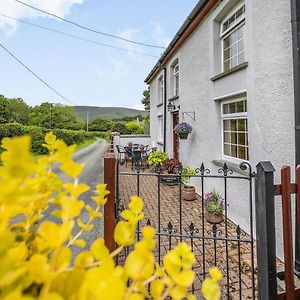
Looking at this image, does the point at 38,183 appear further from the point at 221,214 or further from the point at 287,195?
the point at 221,214

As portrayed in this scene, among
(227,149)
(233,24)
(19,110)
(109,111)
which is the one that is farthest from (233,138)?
(109,111)

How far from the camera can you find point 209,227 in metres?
4.52

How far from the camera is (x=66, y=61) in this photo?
1972 cm

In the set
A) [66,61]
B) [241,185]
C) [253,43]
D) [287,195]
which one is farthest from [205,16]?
[66,61]

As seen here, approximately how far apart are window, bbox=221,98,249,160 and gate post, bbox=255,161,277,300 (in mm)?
2768

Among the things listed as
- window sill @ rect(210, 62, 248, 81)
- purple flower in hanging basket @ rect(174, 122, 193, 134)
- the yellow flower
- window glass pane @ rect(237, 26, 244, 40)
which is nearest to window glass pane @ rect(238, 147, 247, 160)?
window sill @ rect(210, 62, 248, 81)

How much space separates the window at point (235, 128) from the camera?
15.7ft

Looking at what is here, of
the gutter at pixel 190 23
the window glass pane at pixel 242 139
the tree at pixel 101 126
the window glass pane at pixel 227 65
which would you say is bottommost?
the window glass pane at pixel 242 139

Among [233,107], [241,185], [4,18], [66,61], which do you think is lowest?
[241,185]

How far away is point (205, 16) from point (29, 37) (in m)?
10.8

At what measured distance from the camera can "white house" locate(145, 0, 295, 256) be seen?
11.3 ft

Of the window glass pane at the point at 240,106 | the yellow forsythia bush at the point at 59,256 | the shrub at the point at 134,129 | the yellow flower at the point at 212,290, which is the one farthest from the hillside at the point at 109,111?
the yellow flower at the point at 212,290

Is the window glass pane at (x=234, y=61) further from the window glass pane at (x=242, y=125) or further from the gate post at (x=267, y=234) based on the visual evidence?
the gate post at (x=267, y=234)

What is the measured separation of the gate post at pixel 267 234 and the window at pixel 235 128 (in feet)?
9.08
